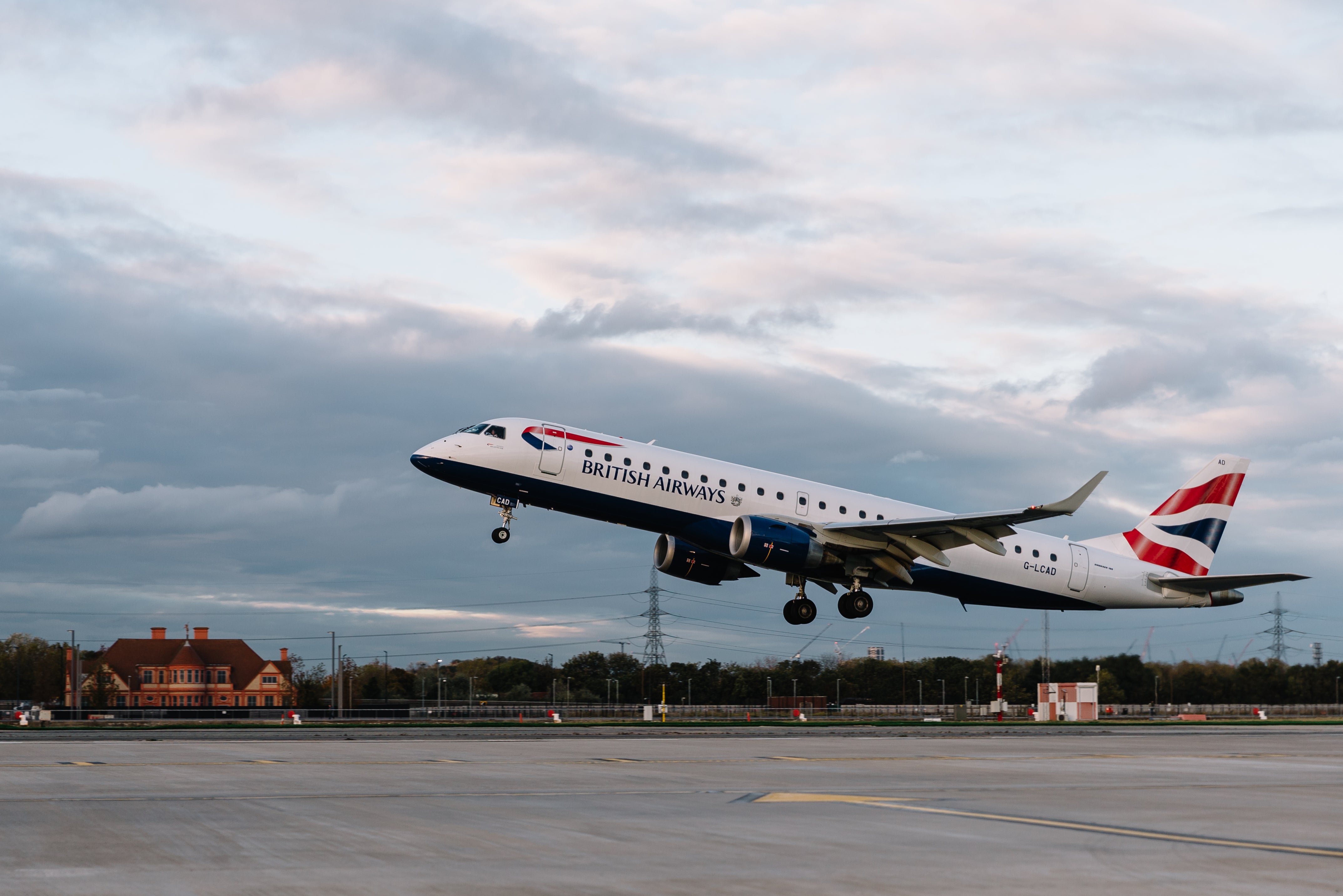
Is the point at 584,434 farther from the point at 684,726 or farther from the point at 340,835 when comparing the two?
the point at 340,835

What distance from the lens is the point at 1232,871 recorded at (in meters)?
13.3

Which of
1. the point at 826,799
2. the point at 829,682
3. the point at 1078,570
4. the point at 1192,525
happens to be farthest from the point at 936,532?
the point at 829,682

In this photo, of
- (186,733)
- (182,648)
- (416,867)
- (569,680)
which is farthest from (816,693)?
(416,867)

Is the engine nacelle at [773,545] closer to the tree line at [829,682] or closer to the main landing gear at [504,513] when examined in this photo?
the main landing gear at [504,513]

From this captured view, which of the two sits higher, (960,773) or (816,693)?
(960,773)

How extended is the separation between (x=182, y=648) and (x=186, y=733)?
131 meters

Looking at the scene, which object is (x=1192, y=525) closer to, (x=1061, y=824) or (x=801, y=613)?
(x=801, y=613)

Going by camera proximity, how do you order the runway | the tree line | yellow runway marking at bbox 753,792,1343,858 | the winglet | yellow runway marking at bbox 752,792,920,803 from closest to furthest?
the runway → yellow runway marking at bbox 753,792,1343,858 → yellow runway marking at bbox 752,792,920,803 → the winglet → the tree line

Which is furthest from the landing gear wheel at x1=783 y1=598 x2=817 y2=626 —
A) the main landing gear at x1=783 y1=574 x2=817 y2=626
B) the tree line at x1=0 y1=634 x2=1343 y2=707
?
the tree line at x1=0 y1=634 x2=1343 y2=707

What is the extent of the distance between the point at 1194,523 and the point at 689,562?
2677 centimetres

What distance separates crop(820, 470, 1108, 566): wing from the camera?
47562mm

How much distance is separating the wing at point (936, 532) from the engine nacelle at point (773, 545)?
1.36m

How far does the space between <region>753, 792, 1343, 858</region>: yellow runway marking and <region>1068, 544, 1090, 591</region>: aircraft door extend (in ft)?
129

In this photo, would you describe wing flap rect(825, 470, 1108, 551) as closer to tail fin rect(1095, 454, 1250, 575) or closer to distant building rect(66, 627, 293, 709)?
tail fin rect(1095, 454, 1250, 575)
